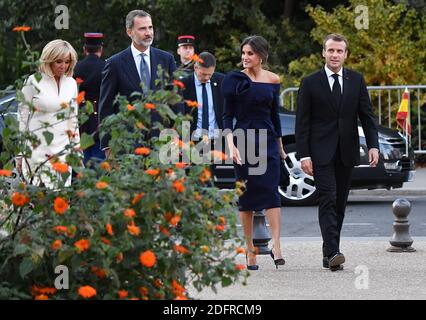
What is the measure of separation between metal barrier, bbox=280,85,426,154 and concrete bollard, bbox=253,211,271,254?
9847 millimetres

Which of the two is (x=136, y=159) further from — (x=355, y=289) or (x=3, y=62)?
(x=3, y=62)

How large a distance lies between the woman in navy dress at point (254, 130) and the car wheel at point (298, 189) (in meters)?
5.97

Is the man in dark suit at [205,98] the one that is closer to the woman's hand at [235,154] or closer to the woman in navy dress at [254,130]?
the woman in navy dress at [254,130]

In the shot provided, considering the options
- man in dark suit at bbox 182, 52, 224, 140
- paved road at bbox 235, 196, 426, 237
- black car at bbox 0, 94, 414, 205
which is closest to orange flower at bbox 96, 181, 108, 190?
man in dark suit at bbox 182, 52, 224, 140

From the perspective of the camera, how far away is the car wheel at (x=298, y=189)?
637 inches

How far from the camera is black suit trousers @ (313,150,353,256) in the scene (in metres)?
9.98

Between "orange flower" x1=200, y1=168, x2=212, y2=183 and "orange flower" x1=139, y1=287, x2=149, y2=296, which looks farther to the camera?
"orange flower" x1=200, y1=168, x2=212, y2=183

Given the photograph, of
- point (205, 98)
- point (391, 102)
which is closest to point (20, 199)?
point (205, 98)

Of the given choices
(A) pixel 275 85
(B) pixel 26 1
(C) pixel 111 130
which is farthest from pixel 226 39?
(C) pixel 111 130

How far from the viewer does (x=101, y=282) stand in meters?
6.02

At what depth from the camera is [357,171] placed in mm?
16297

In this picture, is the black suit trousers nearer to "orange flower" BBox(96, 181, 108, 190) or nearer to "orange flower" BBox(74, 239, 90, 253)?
"orange flower" BBox(96, 181, 108, 190)

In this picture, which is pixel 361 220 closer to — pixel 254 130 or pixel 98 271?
pixel 254 130

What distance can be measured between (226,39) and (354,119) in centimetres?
1490
